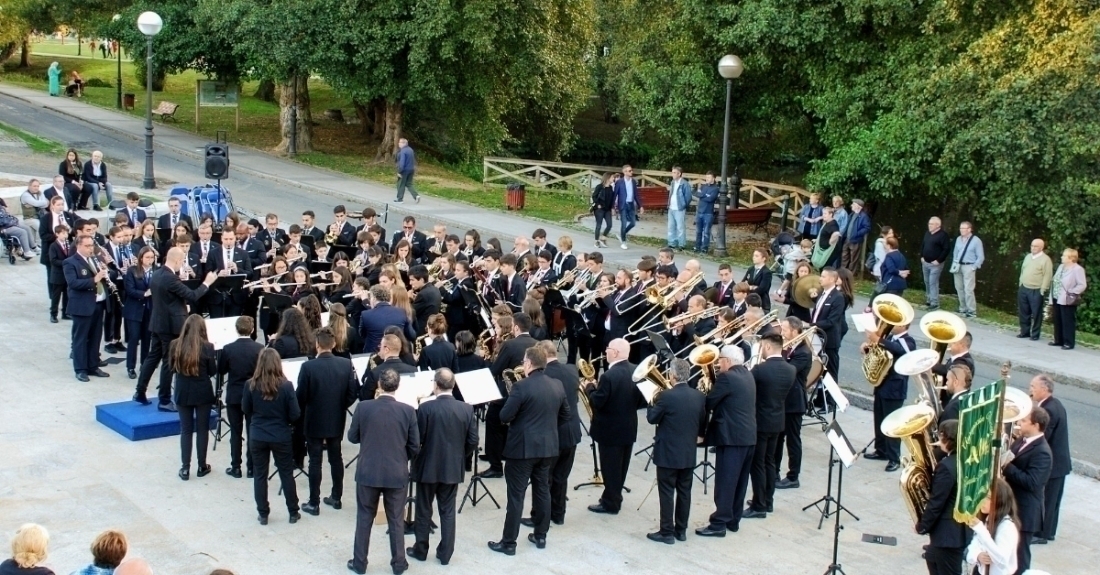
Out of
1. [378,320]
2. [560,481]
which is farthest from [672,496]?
[378,320]

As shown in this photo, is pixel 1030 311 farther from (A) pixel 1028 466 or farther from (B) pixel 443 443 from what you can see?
(B) pixel 443 443

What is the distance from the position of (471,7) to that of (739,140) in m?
7.76

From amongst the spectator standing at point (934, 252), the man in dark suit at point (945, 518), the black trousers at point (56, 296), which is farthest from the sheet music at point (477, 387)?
the spectator standing at point (934, 252)

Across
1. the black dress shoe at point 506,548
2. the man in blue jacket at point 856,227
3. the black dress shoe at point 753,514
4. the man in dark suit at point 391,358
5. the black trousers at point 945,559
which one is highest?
the man in blue jacket at point 856,227

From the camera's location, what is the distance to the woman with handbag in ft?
59.2

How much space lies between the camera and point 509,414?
10203 mm

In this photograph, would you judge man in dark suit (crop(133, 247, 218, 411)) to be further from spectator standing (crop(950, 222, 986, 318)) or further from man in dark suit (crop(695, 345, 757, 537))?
spectator standing (crop(950, 222, 986, 318))

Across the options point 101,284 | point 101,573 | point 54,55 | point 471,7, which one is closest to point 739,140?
point 471,7

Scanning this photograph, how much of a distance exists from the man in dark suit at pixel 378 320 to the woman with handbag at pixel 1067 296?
34.4 ft

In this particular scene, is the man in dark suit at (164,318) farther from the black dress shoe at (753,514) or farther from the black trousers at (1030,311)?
the black trousers at (1030,311)

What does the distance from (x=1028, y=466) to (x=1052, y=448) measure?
1362 millimetres

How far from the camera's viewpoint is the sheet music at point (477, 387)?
10.6 metres

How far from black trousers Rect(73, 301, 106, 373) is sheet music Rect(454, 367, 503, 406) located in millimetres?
6163

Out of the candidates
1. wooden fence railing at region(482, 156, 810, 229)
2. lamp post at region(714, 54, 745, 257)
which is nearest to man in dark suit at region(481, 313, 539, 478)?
lamp post at region(714, 54, 745, 257)
